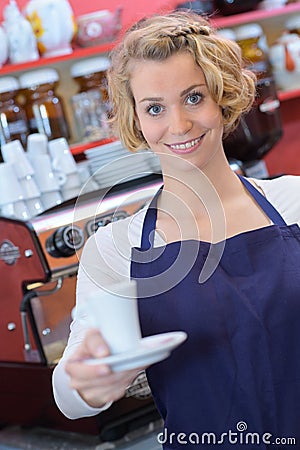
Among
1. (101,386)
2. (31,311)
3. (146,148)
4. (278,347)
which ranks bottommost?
(31,311)

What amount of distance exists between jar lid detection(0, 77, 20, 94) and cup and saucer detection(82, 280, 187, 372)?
1.41 meters

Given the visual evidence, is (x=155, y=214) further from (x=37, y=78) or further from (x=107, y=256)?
(x=37, y=78)

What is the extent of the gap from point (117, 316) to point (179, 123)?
33cm

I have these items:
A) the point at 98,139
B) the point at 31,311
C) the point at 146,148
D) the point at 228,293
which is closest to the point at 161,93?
the point at 146,148

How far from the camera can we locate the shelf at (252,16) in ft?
8.37

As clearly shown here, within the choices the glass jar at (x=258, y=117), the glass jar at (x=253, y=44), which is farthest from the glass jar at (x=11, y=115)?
the glass jar at (x=253, y=44)

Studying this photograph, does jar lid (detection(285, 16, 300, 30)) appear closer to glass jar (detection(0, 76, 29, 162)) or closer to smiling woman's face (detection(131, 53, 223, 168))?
glass jar (detection(0, 76, 29, 162))

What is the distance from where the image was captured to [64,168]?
2043mm

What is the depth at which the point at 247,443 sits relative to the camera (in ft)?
3.83

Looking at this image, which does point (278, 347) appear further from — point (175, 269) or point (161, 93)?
point (161, 93)

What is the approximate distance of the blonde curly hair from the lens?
115 cm

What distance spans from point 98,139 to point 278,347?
1242mm

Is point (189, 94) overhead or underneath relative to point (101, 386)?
overhead

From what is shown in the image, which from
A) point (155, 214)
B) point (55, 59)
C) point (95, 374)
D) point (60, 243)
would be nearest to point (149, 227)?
point (155, 214)
